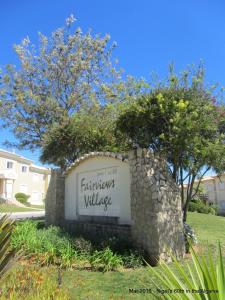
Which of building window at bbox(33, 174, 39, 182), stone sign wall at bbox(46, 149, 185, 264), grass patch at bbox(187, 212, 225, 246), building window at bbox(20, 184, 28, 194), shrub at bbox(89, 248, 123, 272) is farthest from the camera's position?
building window at bbox(33, 174, 39, 182)

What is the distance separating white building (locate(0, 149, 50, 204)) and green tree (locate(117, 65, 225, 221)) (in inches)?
1683

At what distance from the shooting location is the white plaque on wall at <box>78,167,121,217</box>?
1090 centimetres

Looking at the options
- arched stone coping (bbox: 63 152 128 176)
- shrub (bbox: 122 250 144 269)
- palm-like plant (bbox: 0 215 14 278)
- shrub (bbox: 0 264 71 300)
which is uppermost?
arched stone coping (bbox: 63 152 128 176)

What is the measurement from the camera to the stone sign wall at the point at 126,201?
8680mm

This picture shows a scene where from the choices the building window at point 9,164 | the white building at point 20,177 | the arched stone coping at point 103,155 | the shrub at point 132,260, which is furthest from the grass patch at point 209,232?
the building window at point 9,164

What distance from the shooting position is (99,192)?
11.7 m

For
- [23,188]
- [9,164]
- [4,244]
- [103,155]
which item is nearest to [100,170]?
[103,155]

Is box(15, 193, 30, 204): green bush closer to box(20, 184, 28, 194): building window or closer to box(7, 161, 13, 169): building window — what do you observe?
box(20, 184, 28, 194): building window

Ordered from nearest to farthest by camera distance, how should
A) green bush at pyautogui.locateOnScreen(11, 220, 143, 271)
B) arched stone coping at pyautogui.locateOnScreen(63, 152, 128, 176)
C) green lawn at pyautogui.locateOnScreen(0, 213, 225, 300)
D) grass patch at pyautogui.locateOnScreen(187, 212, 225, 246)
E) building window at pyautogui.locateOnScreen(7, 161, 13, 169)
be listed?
green lawn at pyautogui.locateOnScreen(0, 213, 225, 300), green bush at pyautogui.locateOnScreen(11, 220, 143, 271), arched stone coping at pyautogui.locateOnScreen(63, 152, 128, 176), grass patch at pyautogui.locateOnScreen(187, 212, 225, 246), building window at pyautogui.locateOnScreen(7, 161, 13, 169)

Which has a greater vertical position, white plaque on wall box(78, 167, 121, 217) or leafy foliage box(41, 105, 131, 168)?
leafy foliage box(41, 105, 131, 168)

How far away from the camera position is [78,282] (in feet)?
22.0

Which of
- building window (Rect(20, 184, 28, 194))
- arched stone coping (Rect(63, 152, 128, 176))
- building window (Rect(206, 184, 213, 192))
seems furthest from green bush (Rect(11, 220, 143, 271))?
building window (Rect(20, 184, 28, 194))

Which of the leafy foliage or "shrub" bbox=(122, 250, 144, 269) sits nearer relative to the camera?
"shrub" bbox=(122, 250, 144, 269)

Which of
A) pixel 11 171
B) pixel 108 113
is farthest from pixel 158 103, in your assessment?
pixel 11 171
